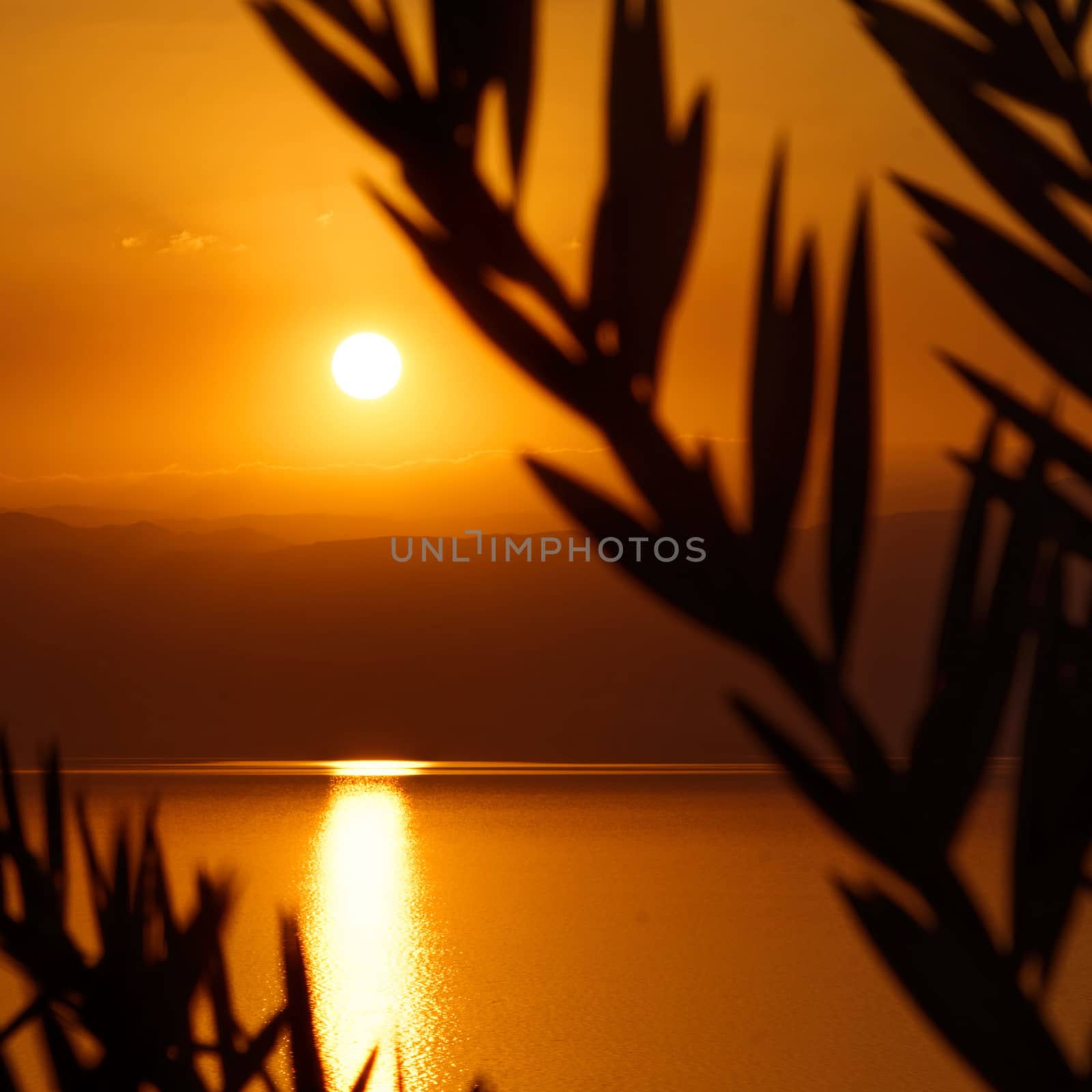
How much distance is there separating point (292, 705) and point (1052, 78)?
89264 mm

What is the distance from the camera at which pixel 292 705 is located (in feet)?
286

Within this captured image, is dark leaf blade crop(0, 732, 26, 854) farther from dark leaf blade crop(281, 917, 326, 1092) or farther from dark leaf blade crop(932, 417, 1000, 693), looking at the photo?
dark leaf blade crop(932, 417, 1000, 693)

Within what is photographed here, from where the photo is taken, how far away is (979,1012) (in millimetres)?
252

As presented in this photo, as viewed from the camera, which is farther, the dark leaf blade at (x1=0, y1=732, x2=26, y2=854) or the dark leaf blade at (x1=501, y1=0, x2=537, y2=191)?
the dark leaf blade at (x1=0, y1=732, x2=26, y2=854)

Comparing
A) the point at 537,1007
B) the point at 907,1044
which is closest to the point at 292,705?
the point at 537,1007

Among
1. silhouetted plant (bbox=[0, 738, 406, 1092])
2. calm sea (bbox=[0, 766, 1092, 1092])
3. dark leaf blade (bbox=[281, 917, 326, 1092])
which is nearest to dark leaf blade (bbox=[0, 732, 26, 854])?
silhouetted plant (bbox=[0, 738, 406, 1092])

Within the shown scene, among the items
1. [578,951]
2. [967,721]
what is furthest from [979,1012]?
[578,951]

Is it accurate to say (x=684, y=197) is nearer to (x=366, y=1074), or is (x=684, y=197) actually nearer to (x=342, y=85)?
(x=342, y=85)

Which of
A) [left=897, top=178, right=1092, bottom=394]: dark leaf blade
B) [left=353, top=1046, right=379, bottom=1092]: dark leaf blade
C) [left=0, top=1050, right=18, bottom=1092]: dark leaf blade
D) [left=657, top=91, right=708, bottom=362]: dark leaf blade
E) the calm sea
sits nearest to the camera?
[left=657, top=91, right=708, bottom=362]: dark leaf blade

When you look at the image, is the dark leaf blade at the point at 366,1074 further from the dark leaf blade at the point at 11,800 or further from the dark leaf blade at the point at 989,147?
the dark leaf blade at the point at 989,147

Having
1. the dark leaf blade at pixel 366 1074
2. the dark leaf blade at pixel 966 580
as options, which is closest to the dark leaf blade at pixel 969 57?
the dark leaf blade at pixel 966 580

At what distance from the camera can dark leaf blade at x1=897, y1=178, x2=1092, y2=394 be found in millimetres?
358

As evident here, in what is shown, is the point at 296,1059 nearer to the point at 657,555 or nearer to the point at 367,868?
the point at 657,555

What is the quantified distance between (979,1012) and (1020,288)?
21 centimetres
